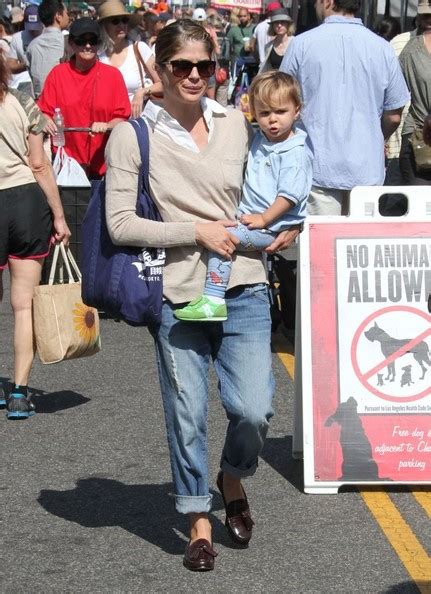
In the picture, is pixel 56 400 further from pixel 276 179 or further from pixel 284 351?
pixel 276 179

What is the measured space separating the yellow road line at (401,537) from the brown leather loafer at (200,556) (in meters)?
0.71

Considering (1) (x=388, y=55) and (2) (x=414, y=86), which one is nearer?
(1) (x=388, y=55)

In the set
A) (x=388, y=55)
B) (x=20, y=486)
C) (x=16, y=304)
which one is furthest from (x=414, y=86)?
(x=20, y=486)

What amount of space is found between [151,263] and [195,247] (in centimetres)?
16

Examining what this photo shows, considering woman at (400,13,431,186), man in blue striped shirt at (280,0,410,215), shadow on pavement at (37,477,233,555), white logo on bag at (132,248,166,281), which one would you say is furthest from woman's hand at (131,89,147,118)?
white logo on bag at (132,248,166,281)

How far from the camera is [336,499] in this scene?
6117 mm

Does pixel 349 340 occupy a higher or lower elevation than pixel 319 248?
lower

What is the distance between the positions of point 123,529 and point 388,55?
3.62 metres

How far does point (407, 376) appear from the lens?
20.5ft

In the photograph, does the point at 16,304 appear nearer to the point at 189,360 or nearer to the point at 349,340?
the point at 349,340

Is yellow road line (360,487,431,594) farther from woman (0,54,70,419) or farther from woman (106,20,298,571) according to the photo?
woman (0,54,70,419)

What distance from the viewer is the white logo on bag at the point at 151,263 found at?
16.2 feet

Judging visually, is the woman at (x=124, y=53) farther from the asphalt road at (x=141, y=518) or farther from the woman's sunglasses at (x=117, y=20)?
the asphalt road at (x=141, y=518)

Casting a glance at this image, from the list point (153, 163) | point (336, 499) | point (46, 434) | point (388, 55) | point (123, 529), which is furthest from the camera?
point (388, 55)
